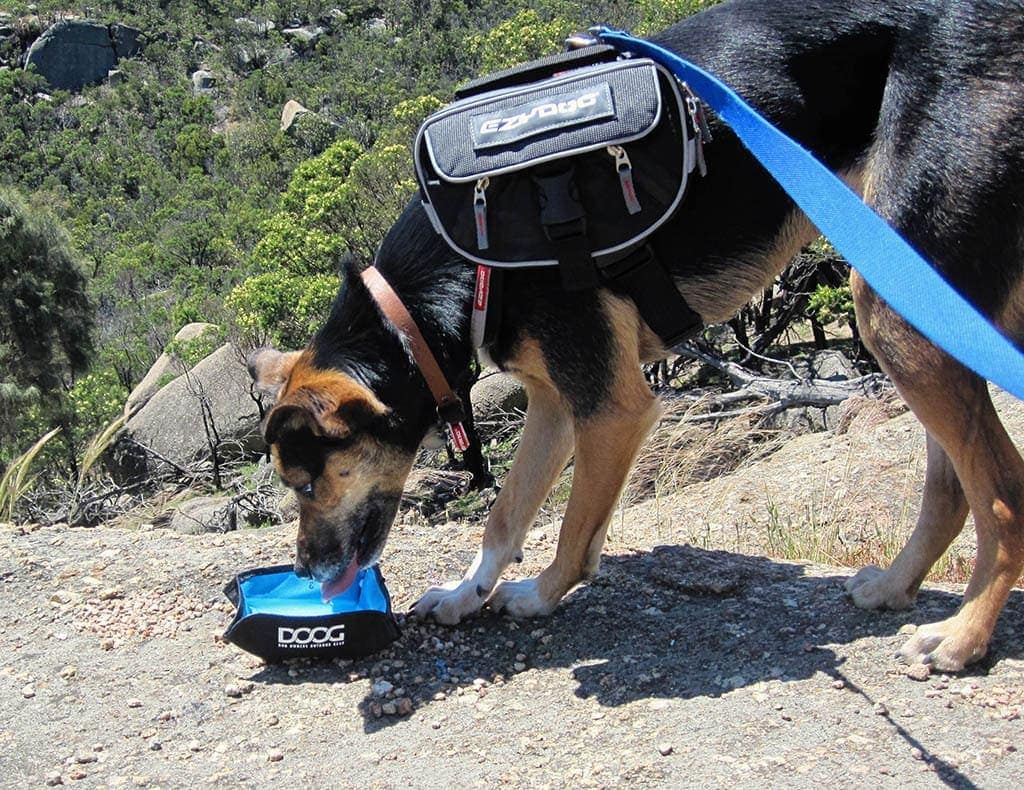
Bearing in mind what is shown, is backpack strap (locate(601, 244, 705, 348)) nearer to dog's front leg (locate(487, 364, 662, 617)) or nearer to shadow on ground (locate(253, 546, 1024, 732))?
dog's front leg (locate(487, 364, 662, 617))

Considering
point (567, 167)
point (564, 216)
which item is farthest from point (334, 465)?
point (567, 167)

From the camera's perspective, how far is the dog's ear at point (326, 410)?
11.0 feet

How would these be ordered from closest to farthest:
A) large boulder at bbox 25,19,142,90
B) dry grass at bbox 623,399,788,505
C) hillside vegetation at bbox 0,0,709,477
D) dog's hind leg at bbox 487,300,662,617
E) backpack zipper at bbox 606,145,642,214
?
backpack zipper at bbox 606,145,642,214 < dog's hind leg at bbox 487,300,662,617 < dry grass at bbox 623,399,788,505 < hillside vegetation at bbox 0,0,709,477 < large boulder at bbox 25,19,142,90

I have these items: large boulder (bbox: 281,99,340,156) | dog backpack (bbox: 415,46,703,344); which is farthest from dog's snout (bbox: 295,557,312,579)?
large boulder (bbox: 281,99,340,156)

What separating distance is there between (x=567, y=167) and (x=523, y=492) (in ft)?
4.44

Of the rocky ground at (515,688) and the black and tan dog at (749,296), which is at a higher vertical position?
the black and tan dog at (749,296)

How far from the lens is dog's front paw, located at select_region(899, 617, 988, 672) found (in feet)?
10.5

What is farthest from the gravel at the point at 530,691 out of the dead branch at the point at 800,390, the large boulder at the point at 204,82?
the large boulder at the point at 204,82

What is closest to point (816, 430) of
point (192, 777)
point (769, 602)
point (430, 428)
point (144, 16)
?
point (769, 602)

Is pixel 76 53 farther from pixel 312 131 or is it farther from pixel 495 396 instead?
pixel 495 396

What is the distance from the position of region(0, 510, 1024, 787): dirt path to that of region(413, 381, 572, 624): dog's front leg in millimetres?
162

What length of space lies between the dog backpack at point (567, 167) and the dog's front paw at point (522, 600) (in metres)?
1.23

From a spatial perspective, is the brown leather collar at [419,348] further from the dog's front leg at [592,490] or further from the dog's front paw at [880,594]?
the dog's front paw at [880,594]

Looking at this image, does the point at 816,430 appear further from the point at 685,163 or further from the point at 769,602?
the point at 685,163
